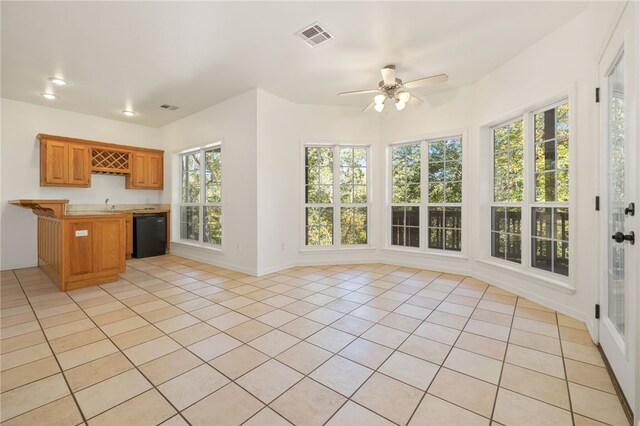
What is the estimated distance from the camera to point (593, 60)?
8.50ft

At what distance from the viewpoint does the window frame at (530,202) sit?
2828mm

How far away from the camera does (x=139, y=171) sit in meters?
6.19

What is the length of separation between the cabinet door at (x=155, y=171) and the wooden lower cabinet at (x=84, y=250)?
2255 mm

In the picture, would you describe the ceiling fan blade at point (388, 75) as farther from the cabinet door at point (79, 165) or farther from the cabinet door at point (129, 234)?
the cabinet door at point (79, 165)

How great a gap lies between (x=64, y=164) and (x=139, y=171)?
4.10 feet

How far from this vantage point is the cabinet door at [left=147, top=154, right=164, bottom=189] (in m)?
6.34

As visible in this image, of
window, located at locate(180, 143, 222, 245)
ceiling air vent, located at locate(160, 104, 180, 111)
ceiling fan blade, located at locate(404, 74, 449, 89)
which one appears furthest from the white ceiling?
window, located at locate(180, 143, 222, 245)

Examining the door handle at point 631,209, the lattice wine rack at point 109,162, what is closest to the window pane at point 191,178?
the lattice wine rack at point 109,162

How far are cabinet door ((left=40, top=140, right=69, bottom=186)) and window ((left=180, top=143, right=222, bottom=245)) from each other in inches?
80.2

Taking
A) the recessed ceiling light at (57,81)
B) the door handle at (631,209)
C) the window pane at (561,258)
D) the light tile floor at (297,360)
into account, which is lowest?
the light tile floor at (297,360)

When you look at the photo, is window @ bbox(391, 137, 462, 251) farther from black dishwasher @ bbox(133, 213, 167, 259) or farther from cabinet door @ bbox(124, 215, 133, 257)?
cabinet door @ bbox(124, 215, 133, 257)

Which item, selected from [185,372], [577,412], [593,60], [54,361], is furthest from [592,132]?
[54,361]

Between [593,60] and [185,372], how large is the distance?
4376 millimetres

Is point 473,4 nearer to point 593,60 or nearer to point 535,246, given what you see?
point 593,60
